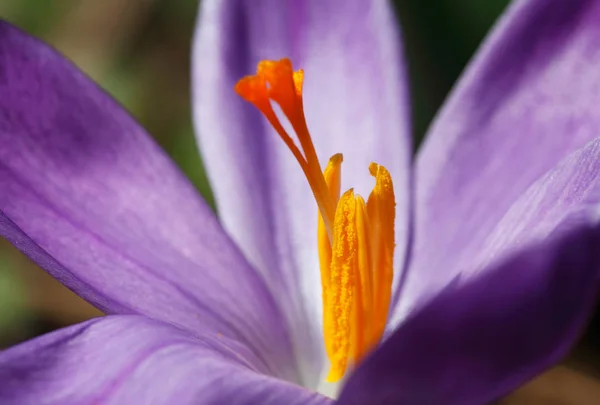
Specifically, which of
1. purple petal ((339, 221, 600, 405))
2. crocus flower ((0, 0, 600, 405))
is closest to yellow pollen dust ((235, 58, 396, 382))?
crocus flower ((0, 0, 600, 405))

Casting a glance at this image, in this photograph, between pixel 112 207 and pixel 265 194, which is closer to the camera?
pixel 112 207

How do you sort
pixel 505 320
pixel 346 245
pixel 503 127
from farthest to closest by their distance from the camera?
pixel 503 127 → pixel 346 245 → pixel 505 320

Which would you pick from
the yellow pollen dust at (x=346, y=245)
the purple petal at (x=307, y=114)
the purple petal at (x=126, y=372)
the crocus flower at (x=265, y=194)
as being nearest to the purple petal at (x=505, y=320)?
the crocus flower at (x=265, y=194)

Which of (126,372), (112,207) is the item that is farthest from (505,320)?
(112,207)

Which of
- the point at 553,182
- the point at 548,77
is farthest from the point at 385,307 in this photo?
the point at 548,77

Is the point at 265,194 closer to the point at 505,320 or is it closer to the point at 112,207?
the point at 112,207

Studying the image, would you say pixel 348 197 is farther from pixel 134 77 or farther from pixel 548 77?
pixel 134 77
